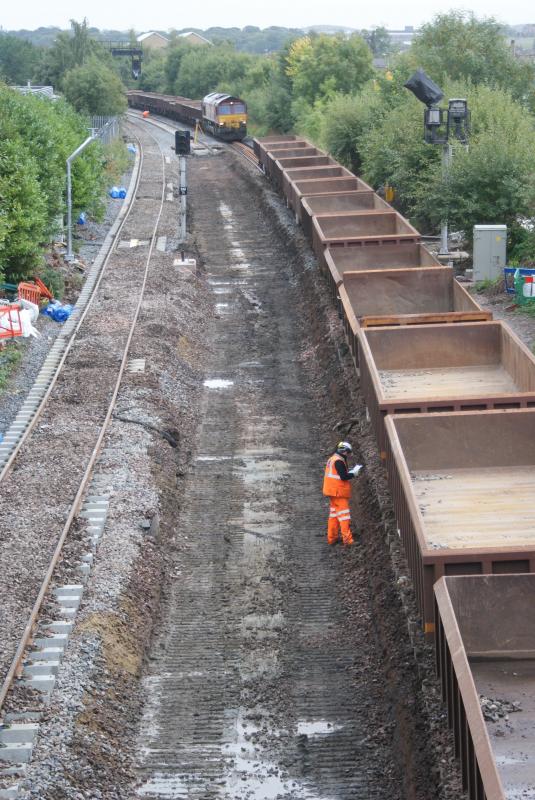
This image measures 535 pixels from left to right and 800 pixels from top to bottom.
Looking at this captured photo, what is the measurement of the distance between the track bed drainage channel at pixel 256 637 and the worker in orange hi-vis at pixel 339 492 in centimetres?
23

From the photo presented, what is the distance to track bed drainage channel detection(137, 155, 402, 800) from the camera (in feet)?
30.8

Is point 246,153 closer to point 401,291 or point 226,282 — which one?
point 226,282

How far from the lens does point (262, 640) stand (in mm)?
11453

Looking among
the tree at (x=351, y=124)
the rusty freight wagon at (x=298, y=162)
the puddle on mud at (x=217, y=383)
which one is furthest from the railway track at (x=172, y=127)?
the puddle on mud at (x=217, y=383)

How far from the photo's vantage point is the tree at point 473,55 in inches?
1879

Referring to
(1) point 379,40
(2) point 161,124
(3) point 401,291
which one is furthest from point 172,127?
(1) point 379,40

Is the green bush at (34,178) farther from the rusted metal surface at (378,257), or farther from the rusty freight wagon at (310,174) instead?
the rusted metal surface at (378,257)

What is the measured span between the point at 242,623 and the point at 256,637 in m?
0.36

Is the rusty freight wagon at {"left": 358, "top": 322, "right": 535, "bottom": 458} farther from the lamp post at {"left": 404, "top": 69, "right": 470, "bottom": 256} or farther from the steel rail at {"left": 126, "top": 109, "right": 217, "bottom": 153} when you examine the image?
the steel rail at {"left": 126, "top": 109, "right": 217, "bottom": 153}

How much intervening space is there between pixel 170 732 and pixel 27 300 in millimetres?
16300

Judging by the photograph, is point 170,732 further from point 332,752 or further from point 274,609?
point 274,609

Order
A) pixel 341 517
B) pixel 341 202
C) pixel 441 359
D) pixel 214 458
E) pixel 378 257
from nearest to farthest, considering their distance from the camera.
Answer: pixel 341 517 < pixel 441 359 < pixel 214 458 < pixel 378 257 < pixel 341 202

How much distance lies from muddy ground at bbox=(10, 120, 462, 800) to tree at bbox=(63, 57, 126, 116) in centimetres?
4505

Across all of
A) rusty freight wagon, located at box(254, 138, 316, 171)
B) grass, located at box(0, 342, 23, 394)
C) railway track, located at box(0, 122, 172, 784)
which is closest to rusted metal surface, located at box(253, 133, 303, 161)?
rusty freight wagon, located at box(254, 138, 316, 171)
